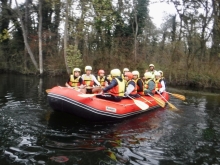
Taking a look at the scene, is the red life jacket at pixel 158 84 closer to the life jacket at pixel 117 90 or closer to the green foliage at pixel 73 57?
the life jacket at pixel 117 90

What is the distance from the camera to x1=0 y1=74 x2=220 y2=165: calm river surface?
5.25m

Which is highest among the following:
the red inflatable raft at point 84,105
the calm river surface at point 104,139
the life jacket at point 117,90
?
the life jacket at point 117,90

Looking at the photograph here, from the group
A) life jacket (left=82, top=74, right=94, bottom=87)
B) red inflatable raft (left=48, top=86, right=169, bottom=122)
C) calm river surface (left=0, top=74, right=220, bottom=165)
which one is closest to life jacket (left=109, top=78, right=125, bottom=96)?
red inflatable raft (left=48, top=86, right=169, bottom=122)

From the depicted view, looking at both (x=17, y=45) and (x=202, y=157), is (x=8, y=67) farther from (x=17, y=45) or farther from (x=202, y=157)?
(x=202, y=157)

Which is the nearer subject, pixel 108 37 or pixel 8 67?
pixel 108 37

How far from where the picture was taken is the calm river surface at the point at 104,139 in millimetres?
5246

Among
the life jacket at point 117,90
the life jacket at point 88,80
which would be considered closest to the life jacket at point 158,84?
the life jacket at point 88,80

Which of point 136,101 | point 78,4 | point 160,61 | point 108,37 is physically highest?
point 78,4

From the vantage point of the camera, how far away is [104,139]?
21.0 ft

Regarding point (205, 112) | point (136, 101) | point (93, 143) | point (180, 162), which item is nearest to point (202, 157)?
point (180, 162)

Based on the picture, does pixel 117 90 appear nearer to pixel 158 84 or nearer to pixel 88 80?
pixel 88 80

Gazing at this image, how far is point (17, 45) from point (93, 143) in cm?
2316

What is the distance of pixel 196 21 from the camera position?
→ 20766mm

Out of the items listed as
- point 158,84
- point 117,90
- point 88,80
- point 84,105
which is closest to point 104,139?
point 84,105
